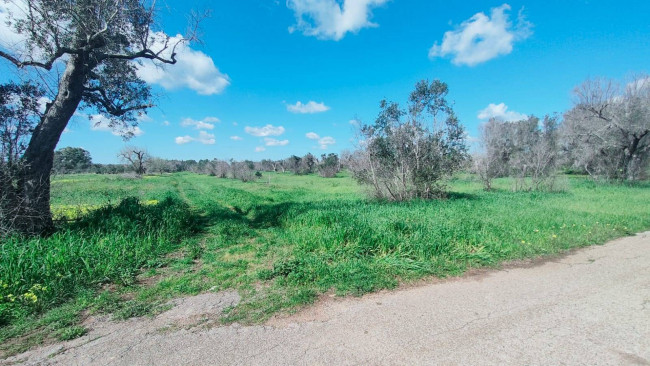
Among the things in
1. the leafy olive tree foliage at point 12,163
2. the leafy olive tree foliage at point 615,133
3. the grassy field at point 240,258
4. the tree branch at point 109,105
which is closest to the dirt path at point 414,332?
the grassy field at point 240,258

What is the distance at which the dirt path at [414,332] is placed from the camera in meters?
2.77

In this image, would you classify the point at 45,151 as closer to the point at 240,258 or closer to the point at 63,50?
the point at 63,50

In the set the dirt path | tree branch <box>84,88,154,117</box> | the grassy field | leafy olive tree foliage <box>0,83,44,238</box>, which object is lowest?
the dirt path

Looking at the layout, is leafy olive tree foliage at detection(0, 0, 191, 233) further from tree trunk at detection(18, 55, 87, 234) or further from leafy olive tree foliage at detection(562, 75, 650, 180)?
leafy olive tree foliage at detection(562, 75, 650, 180)

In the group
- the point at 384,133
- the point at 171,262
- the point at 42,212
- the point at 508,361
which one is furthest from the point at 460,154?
the point at 42,212

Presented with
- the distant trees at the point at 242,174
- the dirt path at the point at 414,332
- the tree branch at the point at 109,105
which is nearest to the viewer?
the dirt path at the point at 414,332

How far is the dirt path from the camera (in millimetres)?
2768

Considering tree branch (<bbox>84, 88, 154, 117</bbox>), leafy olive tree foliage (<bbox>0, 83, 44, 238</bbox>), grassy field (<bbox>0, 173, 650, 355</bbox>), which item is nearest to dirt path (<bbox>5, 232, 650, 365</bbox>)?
grassy field (<bbox>0, 173, 650, 355</bbox>)

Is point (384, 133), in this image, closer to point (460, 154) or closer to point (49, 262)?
point (460, 154)

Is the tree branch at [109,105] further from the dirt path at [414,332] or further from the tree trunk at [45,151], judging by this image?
the dirt path at [414,332]

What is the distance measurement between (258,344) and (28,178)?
8601 mm

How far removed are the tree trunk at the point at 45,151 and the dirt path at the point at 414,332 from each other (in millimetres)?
5925

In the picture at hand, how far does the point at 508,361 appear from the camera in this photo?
266 cm

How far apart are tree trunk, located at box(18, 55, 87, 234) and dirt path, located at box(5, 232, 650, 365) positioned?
5.92 metres
